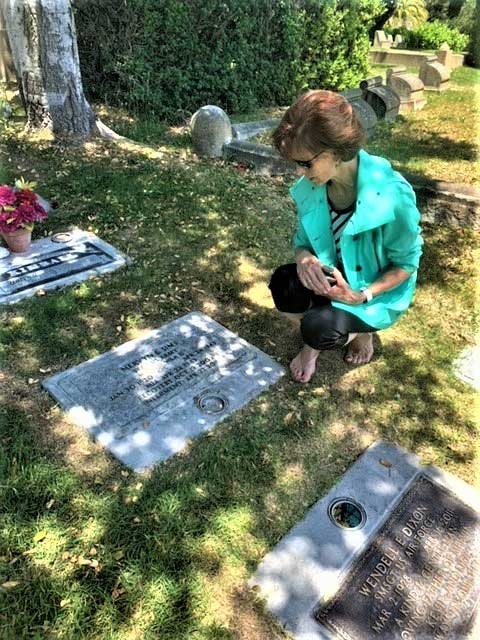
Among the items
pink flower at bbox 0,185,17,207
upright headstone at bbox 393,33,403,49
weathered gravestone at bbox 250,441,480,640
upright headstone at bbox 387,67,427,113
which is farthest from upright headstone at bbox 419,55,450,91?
weathered gravestone at bbox 250,441,480,640

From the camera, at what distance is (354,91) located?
911 centimetres

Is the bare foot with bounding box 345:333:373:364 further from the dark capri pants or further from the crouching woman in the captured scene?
the dark capri pants

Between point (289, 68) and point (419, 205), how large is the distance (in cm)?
613

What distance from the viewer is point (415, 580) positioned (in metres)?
2.07

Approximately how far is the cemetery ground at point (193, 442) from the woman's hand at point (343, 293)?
67cm

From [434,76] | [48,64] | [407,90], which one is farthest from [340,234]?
[434,76]

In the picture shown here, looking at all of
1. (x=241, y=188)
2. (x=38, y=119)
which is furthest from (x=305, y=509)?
(x=38, y=119)

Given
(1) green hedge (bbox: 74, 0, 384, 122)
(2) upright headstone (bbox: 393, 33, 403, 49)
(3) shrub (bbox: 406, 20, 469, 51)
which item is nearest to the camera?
(1) green hedge (bbox: 74, 0, 384, 122)

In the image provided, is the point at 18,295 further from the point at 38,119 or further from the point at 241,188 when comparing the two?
the point at 38,119

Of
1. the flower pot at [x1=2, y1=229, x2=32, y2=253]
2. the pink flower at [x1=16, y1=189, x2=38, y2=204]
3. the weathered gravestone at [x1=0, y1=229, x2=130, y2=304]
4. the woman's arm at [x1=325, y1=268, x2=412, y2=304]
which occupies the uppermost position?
the woman's arm at [x1=325, y1=268, x2=412, y2=304]

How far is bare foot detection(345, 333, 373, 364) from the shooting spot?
3324mm

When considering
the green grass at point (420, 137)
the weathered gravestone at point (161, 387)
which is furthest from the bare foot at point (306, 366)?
the green grass at point (420, 137)

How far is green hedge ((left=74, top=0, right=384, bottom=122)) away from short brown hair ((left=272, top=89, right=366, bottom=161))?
658 centimetres

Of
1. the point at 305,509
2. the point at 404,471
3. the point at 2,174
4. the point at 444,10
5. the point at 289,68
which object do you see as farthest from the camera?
the point at 444,10
